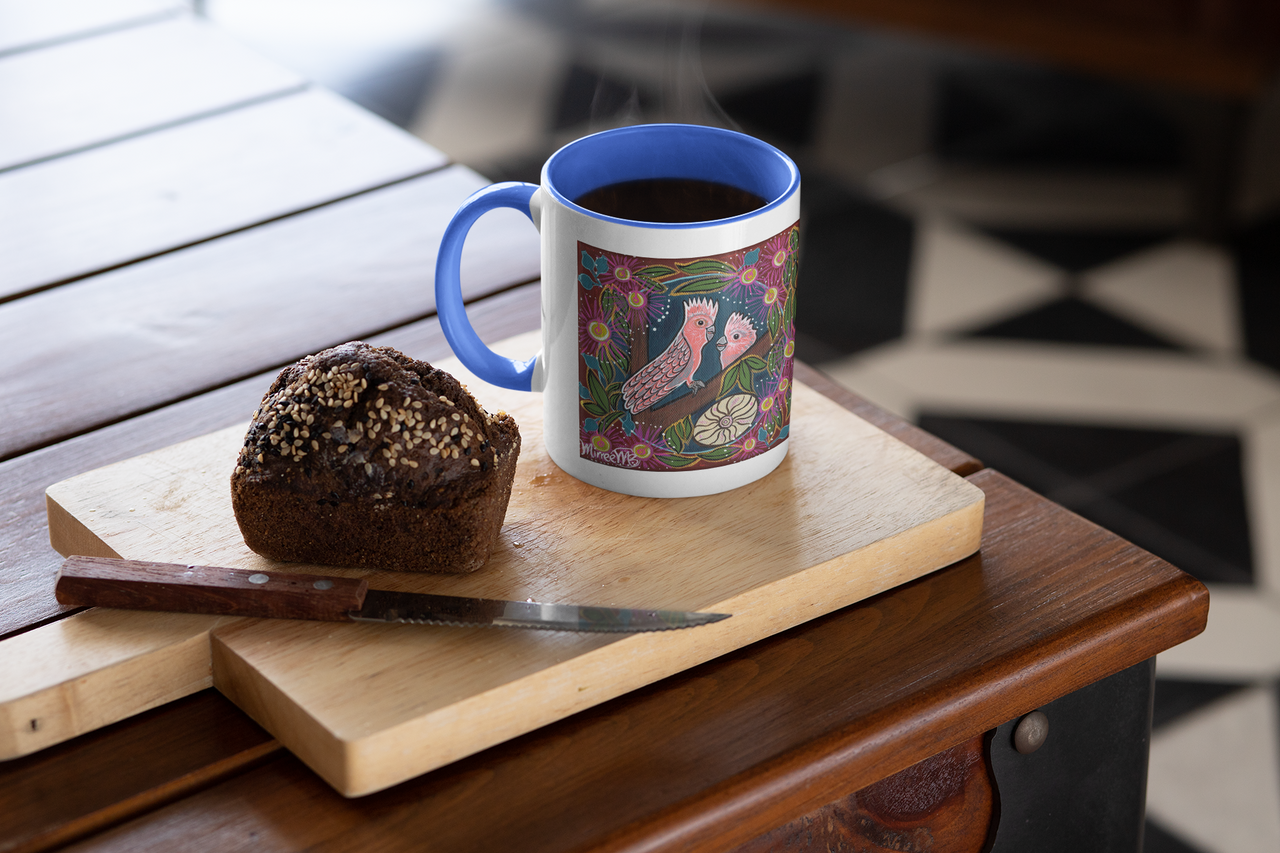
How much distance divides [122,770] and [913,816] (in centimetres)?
37

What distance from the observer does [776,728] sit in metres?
0.59

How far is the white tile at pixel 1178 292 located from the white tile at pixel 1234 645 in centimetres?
64

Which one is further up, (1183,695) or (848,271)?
(848,271)

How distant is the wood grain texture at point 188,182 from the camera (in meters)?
0.99

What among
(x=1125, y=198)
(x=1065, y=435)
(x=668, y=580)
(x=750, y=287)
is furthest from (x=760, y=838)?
(x=1125, y=198)

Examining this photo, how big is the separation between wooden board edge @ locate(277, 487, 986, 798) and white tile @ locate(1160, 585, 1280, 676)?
106cm

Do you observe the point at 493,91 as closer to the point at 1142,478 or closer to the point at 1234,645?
the point at 1142,478

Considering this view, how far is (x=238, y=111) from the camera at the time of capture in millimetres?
1188

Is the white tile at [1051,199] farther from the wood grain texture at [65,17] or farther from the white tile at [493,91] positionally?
the wood grain texture at [65,17]

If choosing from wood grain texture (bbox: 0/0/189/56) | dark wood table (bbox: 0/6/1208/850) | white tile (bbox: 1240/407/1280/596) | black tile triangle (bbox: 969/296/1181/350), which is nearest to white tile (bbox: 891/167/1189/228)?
black tile triangle (bbox: 969/296/1181/350)

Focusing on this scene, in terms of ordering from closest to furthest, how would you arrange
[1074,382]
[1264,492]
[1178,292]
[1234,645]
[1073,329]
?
[1234,645], [1264,492], [1074,382], [1073,329], [1178,292]

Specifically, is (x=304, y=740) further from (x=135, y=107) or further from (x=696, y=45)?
(x=696, y=45)

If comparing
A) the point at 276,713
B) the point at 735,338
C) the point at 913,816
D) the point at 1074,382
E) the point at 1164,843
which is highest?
the point at 735,338

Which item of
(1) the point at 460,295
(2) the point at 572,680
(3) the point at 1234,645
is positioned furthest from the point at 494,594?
(3) the point at 1234,645
